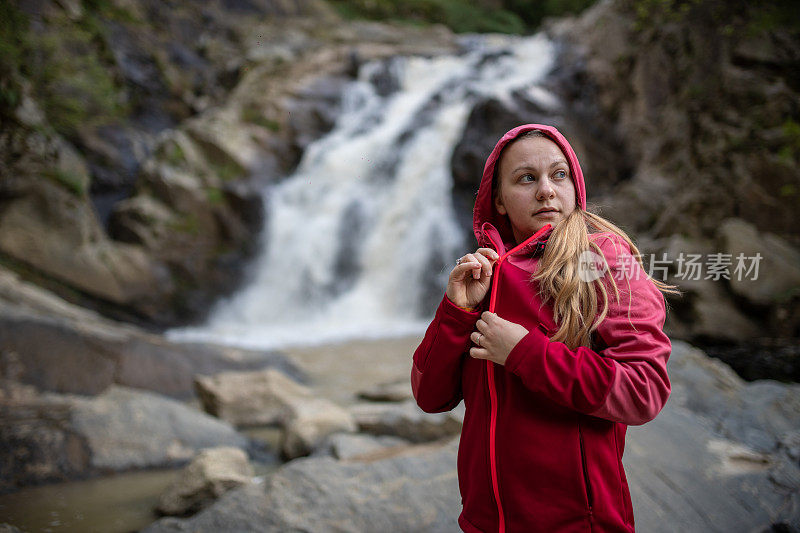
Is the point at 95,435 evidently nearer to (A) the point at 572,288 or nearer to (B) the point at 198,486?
(B) the point at 198,486

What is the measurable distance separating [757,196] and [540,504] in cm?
769

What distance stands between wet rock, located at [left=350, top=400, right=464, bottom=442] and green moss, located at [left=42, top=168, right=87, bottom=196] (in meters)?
6.93

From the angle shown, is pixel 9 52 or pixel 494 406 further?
pixel 9 52

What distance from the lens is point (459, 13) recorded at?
21203 mm

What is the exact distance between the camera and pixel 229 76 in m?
14.8

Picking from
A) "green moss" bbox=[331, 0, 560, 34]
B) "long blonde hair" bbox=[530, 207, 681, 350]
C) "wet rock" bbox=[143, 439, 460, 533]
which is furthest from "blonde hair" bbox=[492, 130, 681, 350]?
"green moss" bbox=[331, 0, 560, 34]

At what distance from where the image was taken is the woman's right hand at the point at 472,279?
1.30 meters

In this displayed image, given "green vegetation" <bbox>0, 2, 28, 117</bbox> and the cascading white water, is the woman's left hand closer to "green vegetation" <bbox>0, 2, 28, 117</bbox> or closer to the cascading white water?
"green vegetation" <bbox>0, 2, 28, 117</bbox>

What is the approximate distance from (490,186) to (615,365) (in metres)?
0.65

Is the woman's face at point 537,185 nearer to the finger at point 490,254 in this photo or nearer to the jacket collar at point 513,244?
the jacket collar at point 513,244

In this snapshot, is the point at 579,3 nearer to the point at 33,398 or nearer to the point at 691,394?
the point at 691,394

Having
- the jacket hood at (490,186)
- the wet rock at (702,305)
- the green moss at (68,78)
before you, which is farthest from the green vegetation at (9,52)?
the wet rock at (702,305)

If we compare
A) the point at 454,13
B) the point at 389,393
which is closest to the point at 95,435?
the point at 389,393

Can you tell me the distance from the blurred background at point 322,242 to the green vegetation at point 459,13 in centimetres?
427
